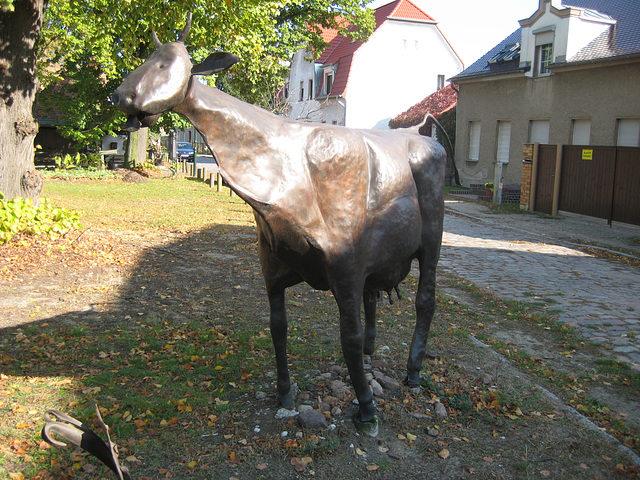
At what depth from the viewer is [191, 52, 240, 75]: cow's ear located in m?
3.12

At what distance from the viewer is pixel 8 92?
9773 mm

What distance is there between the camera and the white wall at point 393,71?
3438cm

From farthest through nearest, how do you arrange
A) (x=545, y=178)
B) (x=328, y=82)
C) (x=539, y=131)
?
1. (x=328, y=82)
2. (x=539, y=131)
3. (x=545, y=178)

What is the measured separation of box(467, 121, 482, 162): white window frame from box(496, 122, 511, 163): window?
4.30 ft

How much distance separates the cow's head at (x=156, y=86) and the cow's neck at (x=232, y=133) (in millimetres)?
97

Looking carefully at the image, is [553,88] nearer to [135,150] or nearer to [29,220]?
[29,220]

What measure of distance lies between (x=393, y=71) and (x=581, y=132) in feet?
54.4

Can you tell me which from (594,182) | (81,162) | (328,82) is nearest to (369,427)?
(594,182)

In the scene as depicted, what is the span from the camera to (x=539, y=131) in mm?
22500

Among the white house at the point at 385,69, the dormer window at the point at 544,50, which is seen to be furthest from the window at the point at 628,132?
the white house at the point at 385,69

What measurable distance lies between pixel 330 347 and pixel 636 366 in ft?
9.79

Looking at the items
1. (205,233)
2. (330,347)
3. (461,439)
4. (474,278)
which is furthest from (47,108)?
(461,439)

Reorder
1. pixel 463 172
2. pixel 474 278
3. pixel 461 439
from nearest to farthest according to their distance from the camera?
pixel 461 439 < pixel 474 278 < pixel 463 172

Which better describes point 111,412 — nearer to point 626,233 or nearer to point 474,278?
point 474,278
